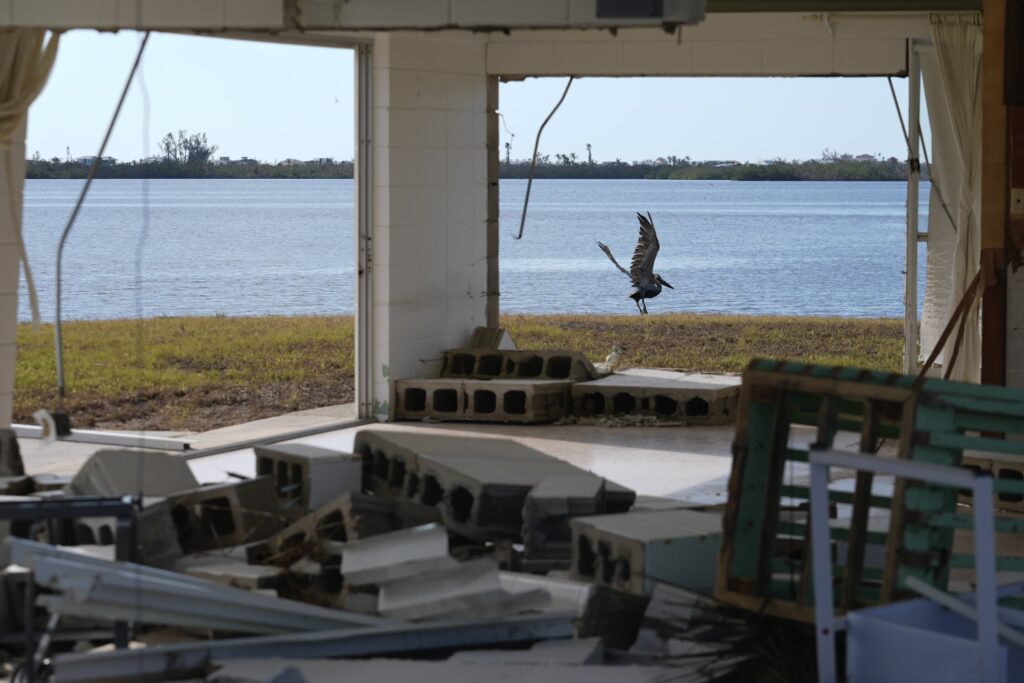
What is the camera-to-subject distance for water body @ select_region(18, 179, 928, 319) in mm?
37625

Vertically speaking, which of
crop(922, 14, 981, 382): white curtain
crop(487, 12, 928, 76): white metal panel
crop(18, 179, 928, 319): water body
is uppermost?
crop(487, 12, 928, 76): white metal panel

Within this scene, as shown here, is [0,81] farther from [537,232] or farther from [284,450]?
[537,232]

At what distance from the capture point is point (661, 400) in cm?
1114

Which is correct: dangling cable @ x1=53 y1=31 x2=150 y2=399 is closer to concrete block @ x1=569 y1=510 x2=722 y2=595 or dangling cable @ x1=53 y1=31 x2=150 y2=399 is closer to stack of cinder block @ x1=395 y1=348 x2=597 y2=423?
concrete block @ x1=569 y1=510 x2=722 y2=595

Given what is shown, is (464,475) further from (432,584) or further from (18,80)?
(18,80)

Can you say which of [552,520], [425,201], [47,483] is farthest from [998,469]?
[47,483]

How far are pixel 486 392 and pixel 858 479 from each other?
6308 millimetres

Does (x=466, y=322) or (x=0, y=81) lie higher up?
(x=0, y=81)

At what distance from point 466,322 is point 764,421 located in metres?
6.88

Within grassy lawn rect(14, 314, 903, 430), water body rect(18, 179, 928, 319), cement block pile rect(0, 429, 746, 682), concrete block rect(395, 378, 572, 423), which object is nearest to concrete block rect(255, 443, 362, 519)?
cement block pile rect(0, 429, 746, 682)

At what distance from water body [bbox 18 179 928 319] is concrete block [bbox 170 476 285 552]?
35.2ft

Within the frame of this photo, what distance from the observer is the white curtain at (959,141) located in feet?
33.7

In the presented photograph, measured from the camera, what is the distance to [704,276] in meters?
49.2

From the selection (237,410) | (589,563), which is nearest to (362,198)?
(237,410)
